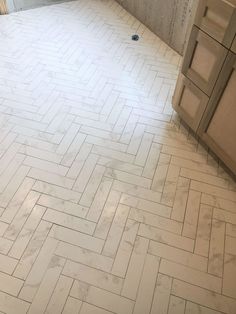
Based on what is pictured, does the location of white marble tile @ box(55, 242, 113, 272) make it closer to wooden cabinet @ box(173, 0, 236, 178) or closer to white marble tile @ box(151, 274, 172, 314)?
white marble tile @ box(151, 274, 172, 314)

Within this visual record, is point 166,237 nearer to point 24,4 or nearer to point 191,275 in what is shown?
point 191,275

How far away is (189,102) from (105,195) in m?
0.95

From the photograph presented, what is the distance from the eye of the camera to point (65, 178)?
1.96 m

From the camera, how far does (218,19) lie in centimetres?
156

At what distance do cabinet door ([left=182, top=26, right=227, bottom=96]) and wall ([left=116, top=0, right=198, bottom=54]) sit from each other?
42.2 inches

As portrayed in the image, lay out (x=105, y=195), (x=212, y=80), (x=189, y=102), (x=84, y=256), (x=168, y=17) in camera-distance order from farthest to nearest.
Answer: (x=168, y=17), (x=189, y=102), (x=105, y=195), (x=212, y=80), (x=84, y=256)

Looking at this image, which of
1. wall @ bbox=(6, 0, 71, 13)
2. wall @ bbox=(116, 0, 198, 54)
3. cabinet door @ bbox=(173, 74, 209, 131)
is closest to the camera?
cabinet door @ bbox=(173, 74, 209, 131)

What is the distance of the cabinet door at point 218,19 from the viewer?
146 centimetres

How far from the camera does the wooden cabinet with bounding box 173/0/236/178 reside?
155 centimetres

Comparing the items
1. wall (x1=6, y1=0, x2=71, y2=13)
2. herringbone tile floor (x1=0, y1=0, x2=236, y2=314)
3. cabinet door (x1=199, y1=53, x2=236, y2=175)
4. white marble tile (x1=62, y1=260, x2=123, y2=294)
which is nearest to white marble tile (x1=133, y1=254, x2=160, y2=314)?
herringbone tile floor (x1=0, y1=0, x2=236, y2=314)

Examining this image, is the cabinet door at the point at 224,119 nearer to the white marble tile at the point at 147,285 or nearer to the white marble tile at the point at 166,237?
the white marble tile at the point at 166,237

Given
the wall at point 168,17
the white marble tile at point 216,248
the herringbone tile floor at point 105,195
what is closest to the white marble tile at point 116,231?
the herringbone tile floor at point 105,195

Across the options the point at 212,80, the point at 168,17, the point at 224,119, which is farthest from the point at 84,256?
the point at 168,17

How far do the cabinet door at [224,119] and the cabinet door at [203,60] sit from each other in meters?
0.06
